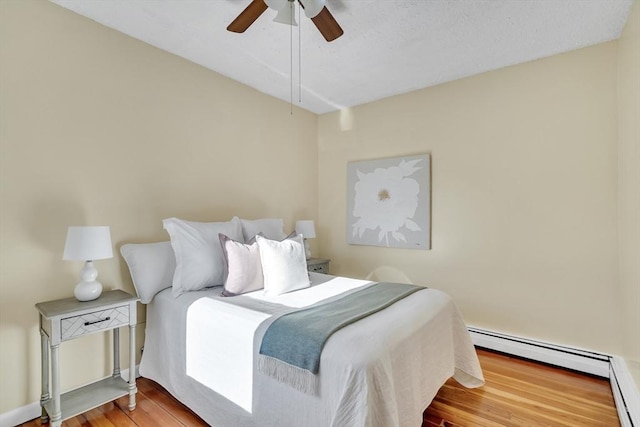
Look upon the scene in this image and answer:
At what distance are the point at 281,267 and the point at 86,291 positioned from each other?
1.21 metres

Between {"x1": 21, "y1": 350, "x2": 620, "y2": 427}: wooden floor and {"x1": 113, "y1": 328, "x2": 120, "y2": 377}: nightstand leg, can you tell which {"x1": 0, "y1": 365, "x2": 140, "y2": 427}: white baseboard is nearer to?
{"x1": 21, "y1": 350, "x2": 620, "y2": 427}: wooden floor

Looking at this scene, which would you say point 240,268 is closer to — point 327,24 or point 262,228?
point 262,228

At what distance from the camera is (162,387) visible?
2.27 meters

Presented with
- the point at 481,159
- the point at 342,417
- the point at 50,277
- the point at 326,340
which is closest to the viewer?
the point at 342,417

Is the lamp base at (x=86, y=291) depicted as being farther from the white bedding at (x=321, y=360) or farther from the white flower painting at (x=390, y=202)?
the white flower painting at (x=390, y=202)

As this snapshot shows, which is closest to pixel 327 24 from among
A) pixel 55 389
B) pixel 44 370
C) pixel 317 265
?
pixel 317 265

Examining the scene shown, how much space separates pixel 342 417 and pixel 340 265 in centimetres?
279

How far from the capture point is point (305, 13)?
5.98 ft

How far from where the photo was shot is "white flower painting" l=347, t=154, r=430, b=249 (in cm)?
335

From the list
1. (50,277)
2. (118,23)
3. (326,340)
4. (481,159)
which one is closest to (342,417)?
(326,340)

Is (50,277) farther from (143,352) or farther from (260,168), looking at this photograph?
(260,168)

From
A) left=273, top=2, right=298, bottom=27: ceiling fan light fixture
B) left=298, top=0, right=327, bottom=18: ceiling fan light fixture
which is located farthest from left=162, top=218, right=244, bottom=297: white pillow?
left=298, top=0, right=327, bottom=18: ceiling fan light fixture

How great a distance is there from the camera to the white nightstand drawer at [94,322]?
177 centimetres

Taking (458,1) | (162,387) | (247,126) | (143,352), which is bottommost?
(162,387)
